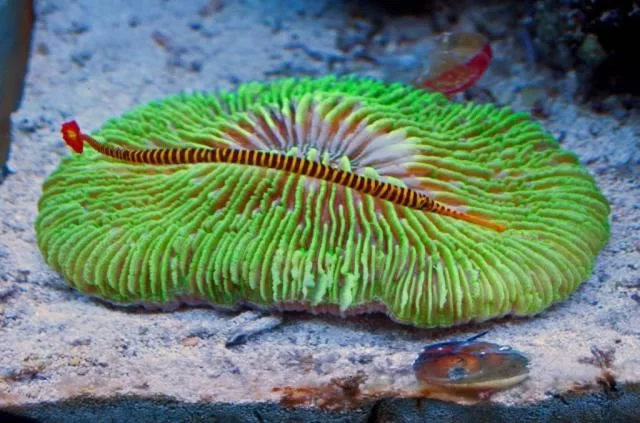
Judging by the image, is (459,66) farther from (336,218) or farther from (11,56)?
(11,56)

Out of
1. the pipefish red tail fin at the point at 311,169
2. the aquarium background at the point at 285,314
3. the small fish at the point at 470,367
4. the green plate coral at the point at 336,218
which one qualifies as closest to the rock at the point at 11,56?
the aquarium background at the point at 285,314

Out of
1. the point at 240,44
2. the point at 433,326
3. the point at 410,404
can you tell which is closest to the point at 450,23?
the point at 240,44

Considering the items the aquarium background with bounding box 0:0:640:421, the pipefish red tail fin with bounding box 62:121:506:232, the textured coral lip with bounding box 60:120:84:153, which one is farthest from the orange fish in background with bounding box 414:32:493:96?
the textured coral lip with bounding box 60:120:84:153

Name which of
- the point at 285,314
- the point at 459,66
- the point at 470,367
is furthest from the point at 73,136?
the point at 459,66

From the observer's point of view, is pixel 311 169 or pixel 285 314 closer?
pixel 311 169

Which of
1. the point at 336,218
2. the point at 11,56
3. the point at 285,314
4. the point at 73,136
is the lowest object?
the point at 285,314

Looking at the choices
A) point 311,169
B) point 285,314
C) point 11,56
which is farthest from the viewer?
point 11,56

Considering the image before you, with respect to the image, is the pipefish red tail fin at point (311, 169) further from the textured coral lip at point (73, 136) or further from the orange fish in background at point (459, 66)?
the orange fish in background at point (459, 66)
